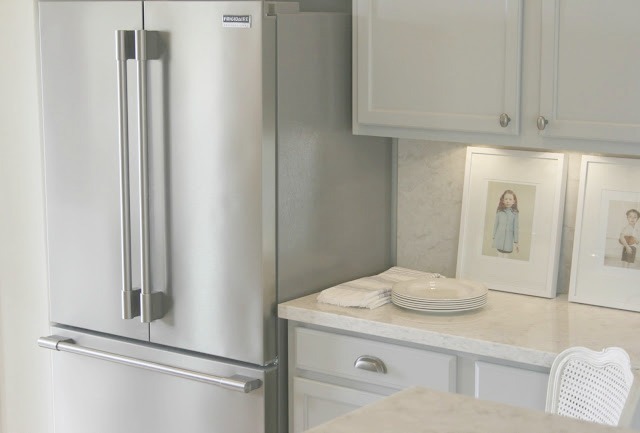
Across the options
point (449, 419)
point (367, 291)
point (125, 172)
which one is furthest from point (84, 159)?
point (449, 419)

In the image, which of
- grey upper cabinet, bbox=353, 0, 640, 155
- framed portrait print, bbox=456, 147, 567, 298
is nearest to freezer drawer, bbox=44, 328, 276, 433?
framed portrait print, bbox=456, 147, 567, 298

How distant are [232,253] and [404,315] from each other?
1.62 ft

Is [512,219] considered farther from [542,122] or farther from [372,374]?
[372,374]

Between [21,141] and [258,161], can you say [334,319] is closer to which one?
[258,161]

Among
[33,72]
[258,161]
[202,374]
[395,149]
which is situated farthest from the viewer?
[33,72]

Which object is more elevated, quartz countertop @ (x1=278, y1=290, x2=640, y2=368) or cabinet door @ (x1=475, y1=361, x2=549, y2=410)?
quartz countertop @ (x1=278, y1=290, x2=640, y2=368)

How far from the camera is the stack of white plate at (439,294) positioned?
8.82 ft

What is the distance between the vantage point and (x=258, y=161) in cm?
268

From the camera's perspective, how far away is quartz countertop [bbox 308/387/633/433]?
1201 millimetres

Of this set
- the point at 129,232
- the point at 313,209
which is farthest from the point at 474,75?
the point at 129,232

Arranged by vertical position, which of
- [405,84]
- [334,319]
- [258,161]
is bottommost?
[334,319]

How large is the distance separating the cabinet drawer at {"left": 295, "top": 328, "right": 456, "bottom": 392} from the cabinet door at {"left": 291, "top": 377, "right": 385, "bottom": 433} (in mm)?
40

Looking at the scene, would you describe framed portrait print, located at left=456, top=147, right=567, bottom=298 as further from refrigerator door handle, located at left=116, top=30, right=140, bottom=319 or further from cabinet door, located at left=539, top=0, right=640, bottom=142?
refrigerator door handle, located at left=116, top=30, right=140, bottom=319

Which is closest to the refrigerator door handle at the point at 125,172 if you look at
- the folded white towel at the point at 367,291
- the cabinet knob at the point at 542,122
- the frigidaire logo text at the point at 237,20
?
the frigidaire logo text at the point at 237,20
